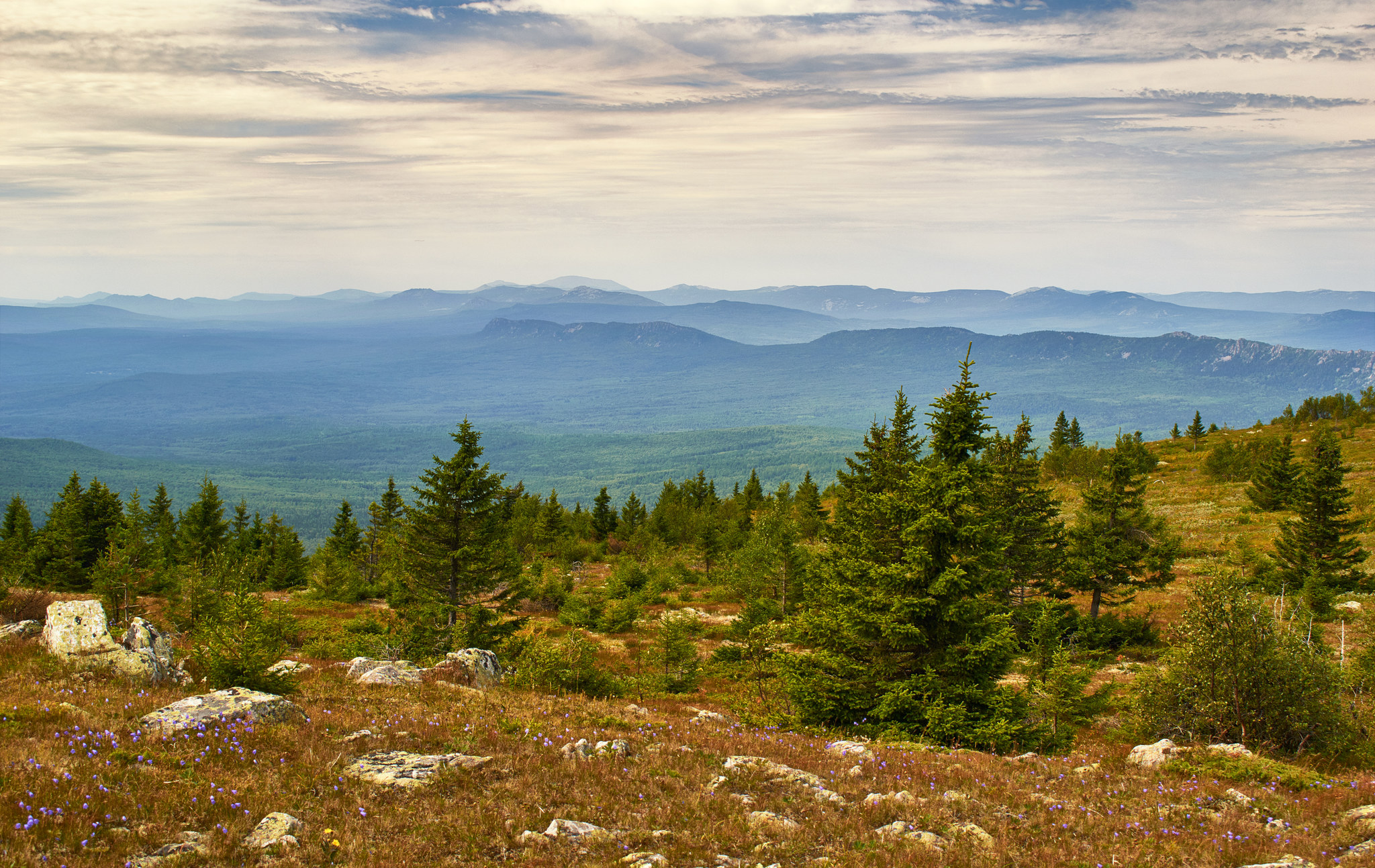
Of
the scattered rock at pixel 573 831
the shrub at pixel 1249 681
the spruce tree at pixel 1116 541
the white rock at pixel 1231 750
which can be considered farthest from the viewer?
the spruce tree at pixel 1116 541

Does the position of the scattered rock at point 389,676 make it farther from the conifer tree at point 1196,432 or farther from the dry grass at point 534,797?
the conifer tree at point 1196,432

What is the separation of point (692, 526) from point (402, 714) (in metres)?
Result: 61.0

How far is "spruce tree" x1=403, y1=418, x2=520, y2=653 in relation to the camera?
2612cm

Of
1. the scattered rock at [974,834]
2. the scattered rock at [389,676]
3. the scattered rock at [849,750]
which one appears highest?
the scattered rock at [974,834]

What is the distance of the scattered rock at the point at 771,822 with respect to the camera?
30.5 feet

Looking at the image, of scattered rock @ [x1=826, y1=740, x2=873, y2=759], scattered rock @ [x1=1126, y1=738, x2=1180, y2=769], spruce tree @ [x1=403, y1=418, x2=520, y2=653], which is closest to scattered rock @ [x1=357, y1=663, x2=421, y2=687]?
spruce tree @ [x1=403, y1=418, x2=520, y2=653]

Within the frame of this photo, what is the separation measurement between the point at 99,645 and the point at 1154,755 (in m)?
20.7

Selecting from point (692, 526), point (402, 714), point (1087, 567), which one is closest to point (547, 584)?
point (692, 526)

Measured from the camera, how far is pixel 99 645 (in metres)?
14.0

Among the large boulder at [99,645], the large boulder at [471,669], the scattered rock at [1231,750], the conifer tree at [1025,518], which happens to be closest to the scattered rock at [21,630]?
the large boulder at [99,645]

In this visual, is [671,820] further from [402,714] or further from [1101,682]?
[1101,682]

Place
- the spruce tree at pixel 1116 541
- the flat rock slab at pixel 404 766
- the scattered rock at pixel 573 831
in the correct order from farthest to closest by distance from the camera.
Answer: the spruce tree at pixel 1116 541 < the flat rock slab at pixel 404 766 < the scattered rock at pixel 573 831

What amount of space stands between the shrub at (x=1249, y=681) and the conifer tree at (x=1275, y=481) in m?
50.7

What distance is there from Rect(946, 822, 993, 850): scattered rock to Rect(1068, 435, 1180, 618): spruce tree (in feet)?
77.7
